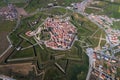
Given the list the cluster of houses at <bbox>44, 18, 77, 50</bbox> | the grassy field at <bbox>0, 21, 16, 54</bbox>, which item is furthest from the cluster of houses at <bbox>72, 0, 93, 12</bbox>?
the grassy field at <bbox>0, 21, 16, 54</bbox>

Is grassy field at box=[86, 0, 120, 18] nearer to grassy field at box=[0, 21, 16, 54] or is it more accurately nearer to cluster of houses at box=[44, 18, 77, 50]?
cluster of houses at box=[44, 18, 77, 50]

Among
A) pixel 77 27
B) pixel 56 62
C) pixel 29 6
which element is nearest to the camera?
pixel 56 62

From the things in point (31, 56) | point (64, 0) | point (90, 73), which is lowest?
point (90, 73)

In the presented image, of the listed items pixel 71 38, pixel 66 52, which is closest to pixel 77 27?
pixel 71 38

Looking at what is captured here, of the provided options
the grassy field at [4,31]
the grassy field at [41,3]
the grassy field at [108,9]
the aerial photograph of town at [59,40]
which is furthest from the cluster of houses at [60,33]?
the grassy field at [108,9]

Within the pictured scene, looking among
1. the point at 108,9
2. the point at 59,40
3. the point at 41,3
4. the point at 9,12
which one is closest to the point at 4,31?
the point at 9,12

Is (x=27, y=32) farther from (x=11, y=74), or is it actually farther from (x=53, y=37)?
(x=11, y=74)

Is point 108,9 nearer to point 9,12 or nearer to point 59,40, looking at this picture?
point 59,40

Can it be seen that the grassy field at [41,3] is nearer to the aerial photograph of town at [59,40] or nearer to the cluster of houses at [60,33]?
the aerial photograph of town at [59,40]
